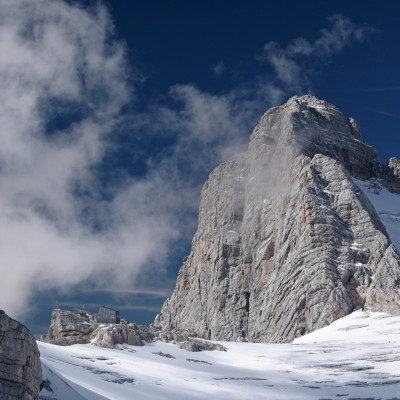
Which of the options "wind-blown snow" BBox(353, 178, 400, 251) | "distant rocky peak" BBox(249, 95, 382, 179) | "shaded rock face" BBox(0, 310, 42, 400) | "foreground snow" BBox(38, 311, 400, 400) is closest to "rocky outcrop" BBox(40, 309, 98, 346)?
"foreground snow" BBox(38, 311, 400, 400)

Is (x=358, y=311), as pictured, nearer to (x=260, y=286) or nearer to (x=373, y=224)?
(x=373, y=224)

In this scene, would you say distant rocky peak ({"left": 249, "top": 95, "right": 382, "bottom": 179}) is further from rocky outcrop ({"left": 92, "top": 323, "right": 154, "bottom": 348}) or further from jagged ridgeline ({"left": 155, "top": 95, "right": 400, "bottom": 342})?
rocky outcrop ({"left": 92, "top": 323, "right": 154, "bottom": 348})

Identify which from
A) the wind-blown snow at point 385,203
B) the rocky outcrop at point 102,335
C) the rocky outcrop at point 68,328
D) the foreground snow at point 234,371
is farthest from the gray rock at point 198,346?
the wind-blown snow at point 385,203

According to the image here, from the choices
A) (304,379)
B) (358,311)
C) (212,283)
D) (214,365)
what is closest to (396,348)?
(304,379)

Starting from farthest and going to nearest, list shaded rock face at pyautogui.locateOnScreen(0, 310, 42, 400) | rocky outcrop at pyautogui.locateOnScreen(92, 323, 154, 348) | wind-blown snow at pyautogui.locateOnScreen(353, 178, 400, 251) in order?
wind-blown snow at pyautogui.locateOnScreen(353, 178, 400, 251) → rocky outcrop at pyautogui.locateOnScreen(92, 323, 154, 348) → shaded rock face at pyautogui.locateOnScreen(0, 310, 42, 400)

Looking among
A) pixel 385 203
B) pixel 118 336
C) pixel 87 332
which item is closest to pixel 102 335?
pixel 118 336

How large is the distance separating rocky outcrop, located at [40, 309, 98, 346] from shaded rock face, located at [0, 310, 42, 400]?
3237 centimetres

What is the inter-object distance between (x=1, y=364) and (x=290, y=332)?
59472mm

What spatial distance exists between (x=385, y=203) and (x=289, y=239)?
140 ft

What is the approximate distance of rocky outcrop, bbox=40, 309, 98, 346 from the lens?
181ft

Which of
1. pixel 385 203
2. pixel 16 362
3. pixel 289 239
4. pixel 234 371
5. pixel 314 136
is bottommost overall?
pixel 16 362

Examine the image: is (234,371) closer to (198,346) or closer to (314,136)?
(198,346)

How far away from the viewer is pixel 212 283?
402ft

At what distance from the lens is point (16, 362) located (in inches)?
879
